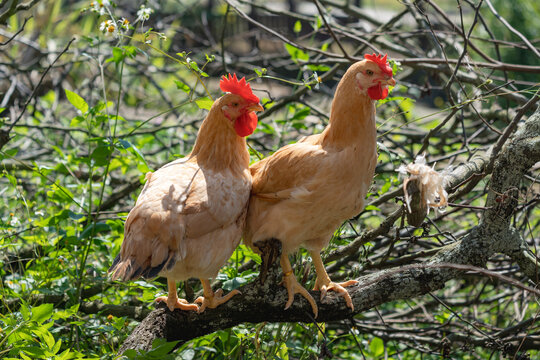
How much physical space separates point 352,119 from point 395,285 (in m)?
0.79

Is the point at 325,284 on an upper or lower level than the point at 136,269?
lower

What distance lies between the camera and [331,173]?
2.52m

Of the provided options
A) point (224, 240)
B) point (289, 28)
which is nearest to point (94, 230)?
point (224, 240)

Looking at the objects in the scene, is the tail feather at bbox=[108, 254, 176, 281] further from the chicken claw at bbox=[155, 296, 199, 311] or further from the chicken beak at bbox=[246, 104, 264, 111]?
the chicken beak at bbox=[246, 104, 264, 111]

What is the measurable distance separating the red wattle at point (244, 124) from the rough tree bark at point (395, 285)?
69 cm

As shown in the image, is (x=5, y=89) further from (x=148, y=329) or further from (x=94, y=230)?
(x=148, y=329)

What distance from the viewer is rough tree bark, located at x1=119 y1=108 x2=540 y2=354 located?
8.48ft

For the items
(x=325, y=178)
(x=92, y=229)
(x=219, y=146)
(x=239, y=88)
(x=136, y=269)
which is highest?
(x=239, y=88)

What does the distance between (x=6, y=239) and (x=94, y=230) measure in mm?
668

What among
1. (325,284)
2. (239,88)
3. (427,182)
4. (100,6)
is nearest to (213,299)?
(325,284)

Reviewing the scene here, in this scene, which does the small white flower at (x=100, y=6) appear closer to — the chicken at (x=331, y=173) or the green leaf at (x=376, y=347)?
the chicken at (x=331, y=173)

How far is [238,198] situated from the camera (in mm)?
2629

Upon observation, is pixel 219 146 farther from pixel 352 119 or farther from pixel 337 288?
pixel 337 288

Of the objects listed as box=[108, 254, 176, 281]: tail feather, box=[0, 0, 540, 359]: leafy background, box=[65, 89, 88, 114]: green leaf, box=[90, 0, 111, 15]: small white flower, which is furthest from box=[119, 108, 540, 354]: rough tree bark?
box=[90, 0, 111, 15]: small white flower
